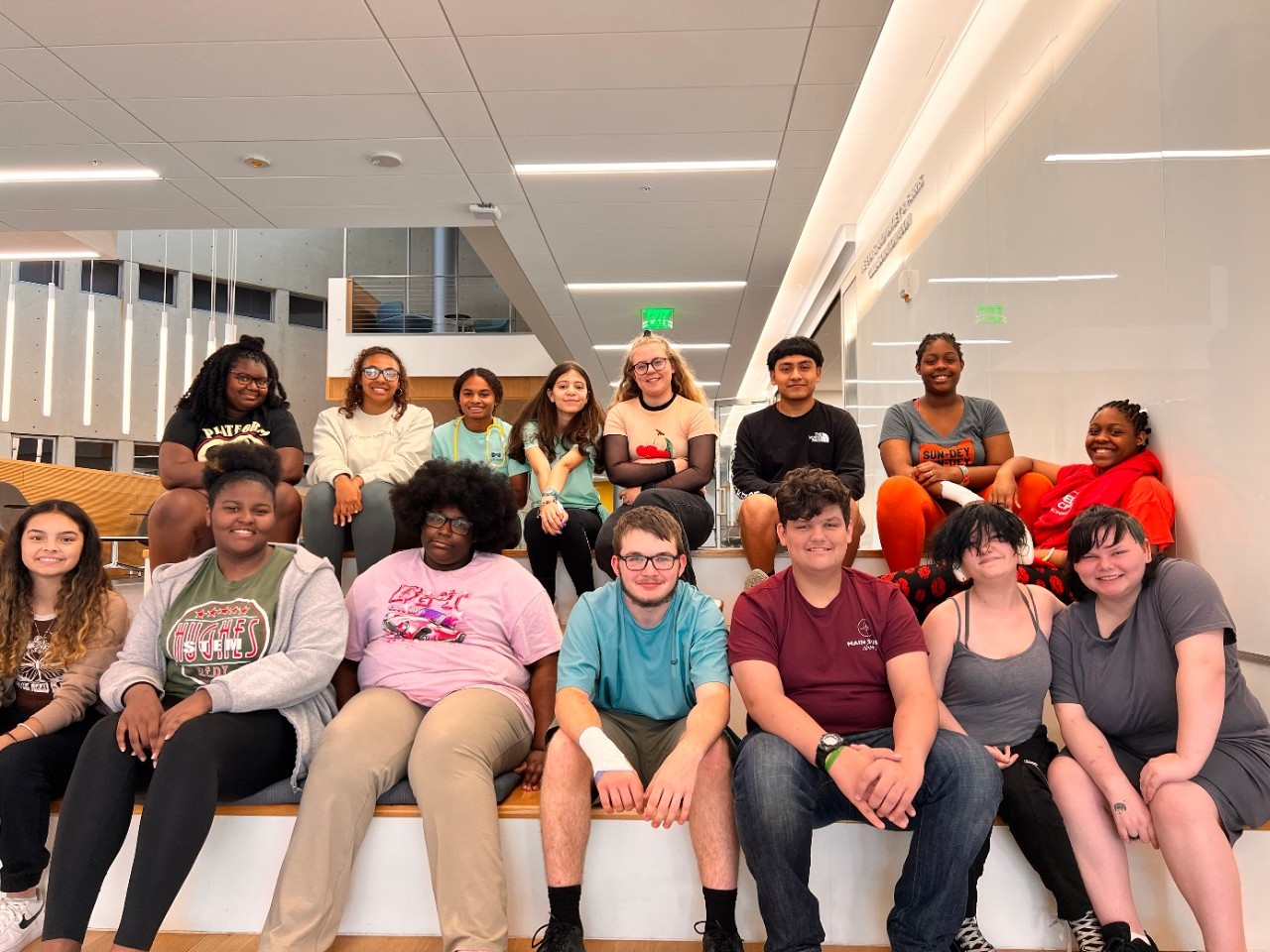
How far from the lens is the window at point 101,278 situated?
1324 centimetres

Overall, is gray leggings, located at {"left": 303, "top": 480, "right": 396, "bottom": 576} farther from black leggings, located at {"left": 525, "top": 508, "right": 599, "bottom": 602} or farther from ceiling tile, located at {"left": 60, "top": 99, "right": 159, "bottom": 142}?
ceiling tile, located at {"left": 60, "top": 99, "right": 159, "bottom": 142}

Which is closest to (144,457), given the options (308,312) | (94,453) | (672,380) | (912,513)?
(94,453)

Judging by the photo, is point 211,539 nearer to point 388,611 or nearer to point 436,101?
point 388,611

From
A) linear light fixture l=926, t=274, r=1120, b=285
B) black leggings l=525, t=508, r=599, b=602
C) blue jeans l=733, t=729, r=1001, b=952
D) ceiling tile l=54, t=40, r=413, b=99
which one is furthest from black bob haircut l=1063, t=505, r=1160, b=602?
ceiling tile l=54, t=40, r=413, b=99

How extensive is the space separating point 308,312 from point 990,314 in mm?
14266

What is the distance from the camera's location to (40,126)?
504cm

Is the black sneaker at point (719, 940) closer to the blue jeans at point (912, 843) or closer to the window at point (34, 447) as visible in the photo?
the blue jeans at point (912, 843)

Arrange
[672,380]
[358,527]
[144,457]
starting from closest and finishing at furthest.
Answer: [358,527] < [672,380] < [144,457]

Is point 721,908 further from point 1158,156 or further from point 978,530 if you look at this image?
point 1158,156

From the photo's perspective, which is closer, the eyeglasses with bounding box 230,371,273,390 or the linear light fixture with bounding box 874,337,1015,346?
the eyeglasses with bounding box 230,371,273,390

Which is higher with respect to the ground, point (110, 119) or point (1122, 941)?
point (110, 119)

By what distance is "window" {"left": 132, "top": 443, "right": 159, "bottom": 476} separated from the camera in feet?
44.8

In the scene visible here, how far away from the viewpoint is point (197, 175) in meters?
5.73

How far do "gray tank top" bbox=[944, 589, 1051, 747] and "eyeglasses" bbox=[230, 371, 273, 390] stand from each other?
275cm
